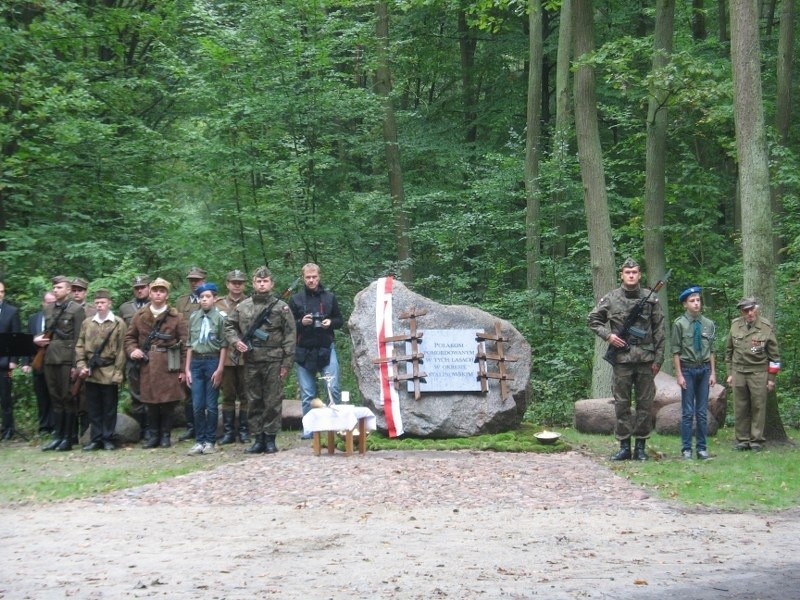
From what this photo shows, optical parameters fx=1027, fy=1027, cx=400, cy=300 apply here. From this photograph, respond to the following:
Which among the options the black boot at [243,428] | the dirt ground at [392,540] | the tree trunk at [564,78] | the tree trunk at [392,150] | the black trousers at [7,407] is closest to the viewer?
the dirt ground at [392,540]

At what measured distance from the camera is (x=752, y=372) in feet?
44.4

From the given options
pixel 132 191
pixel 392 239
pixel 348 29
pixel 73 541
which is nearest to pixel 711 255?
pixel 392 239

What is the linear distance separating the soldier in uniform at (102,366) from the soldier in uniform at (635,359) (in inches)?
Answer: 246

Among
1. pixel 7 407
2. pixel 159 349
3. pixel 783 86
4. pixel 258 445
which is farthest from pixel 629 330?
pixel 783 86

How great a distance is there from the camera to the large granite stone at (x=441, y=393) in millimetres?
13578

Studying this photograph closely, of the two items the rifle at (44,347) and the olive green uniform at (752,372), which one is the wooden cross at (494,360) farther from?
the rifle at (44,347)

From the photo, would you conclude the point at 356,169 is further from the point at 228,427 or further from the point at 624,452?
the point at 624,452

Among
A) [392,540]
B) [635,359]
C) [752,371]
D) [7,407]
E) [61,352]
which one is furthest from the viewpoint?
[7,407]

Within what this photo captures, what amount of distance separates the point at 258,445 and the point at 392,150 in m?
10.8

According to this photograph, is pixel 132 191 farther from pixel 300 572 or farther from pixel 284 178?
pixel 300 572

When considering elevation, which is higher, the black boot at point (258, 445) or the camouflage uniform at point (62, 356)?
the camouflage uniform at point (62, 356)

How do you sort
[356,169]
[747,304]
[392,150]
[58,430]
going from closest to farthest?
[747,304], [58,430], [392,150], [356,169]

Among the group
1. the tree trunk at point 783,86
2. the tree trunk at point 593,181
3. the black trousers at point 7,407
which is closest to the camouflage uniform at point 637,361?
the tree trunk at point 593,181

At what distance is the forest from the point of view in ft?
55.7
